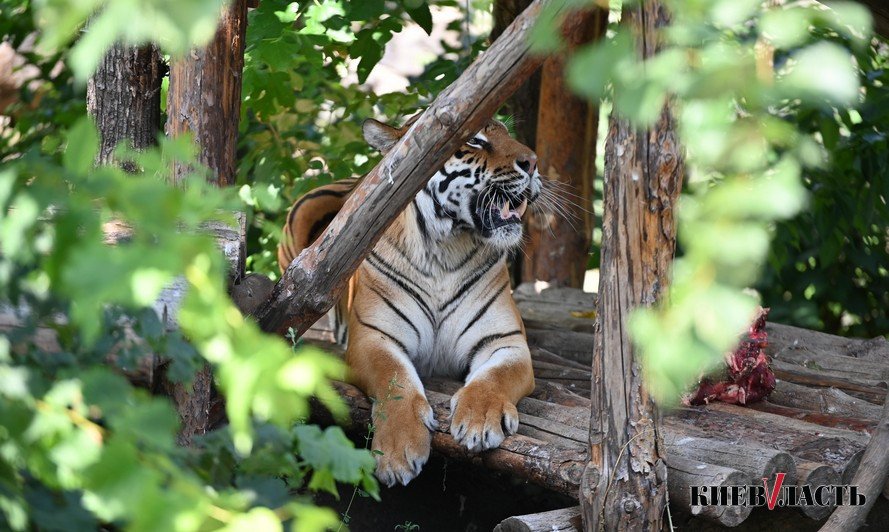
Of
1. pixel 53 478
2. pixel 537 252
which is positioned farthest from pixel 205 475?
pixel 537 252

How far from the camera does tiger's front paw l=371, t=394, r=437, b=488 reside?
3.18 m

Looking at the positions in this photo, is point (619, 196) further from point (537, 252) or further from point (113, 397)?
point (537, 252)

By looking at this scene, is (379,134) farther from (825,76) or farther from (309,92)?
(825,76)

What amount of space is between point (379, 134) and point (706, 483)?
1.93 meters

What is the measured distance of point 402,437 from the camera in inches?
129

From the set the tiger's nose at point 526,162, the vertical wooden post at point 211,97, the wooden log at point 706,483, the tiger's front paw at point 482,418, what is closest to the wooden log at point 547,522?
the wooden log at point 706,483

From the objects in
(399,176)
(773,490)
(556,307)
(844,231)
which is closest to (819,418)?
(773,490)

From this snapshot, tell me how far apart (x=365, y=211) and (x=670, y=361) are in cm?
187

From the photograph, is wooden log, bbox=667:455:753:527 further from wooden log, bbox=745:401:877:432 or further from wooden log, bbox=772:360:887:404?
wooden log, bbox=772:360:887:404

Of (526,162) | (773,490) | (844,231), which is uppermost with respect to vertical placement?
(526,162)

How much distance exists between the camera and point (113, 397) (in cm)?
127

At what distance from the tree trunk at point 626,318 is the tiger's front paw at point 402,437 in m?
0.73

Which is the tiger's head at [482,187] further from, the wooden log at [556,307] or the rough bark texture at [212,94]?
the wooden log at [556,307]

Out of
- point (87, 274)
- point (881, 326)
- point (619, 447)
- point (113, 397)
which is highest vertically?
point (87, 274)
